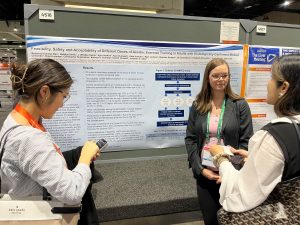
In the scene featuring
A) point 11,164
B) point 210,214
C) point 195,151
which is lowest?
point 210,214

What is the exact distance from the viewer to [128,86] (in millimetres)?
1908

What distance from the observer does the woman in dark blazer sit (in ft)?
5.03

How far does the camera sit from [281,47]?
220 centimetres

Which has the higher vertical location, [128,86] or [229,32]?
[229,32]

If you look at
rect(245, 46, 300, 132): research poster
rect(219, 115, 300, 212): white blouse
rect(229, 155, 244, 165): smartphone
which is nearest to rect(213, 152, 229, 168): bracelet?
rect(229, 155, 244, 165): smartphone

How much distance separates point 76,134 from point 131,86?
51 cm

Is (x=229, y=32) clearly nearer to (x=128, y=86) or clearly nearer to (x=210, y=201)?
(x=128, y=86)

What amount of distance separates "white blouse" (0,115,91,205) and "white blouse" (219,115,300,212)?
53cm

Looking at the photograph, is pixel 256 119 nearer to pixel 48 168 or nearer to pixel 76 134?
pixel 76 134

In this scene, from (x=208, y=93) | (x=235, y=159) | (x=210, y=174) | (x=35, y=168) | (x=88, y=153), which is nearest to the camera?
→ (x=35, y=168)

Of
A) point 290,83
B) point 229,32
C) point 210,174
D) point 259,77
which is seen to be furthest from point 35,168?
point 259,77

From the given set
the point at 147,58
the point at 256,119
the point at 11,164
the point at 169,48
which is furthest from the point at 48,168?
the point at 256,119

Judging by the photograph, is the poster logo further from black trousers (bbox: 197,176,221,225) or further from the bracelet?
the bracelet

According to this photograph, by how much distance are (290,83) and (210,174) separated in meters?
0.78
